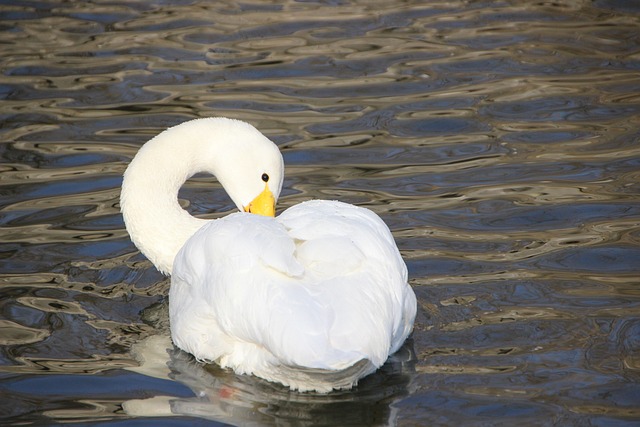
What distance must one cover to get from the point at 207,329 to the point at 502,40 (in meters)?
6.28

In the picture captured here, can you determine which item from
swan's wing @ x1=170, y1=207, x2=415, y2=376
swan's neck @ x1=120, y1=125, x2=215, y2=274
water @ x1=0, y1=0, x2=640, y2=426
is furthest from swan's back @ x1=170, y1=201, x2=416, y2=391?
swan's neck @ x1=120, y1=125, x2=215, y2=274

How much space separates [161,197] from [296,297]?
1.93 m

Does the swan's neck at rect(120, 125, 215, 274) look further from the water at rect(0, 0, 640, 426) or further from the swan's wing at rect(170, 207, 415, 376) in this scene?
A: the swan's wing at rect(170, 207, 415, 376)

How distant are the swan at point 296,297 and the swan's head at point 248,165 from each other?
74 cm

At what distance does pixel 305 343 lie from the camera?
433 cm

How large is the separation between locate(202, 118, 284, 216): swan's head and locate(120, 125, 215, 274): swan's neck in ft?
0.42

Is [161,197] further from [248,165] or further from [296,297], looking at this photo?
[296,297]

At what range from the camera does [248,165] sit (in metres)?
6.25

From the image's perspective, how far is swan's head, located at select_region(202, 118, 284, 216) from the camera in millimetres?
6215

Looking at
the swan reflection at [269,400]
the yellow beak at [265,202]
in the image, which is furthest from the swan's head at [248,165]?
the swan reflection at [269,400]

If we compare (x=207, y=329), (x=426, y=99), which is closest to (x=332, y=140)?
(x=426, y=99)

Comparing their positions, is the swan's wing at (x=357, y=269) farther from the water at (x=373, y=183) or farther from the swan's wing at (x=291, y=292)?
the water at (x=373, y=183)

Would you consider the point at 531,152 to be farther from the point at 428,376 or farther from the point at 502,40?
the point at 428,376

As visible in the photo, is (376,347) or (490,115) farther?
(490,115)
